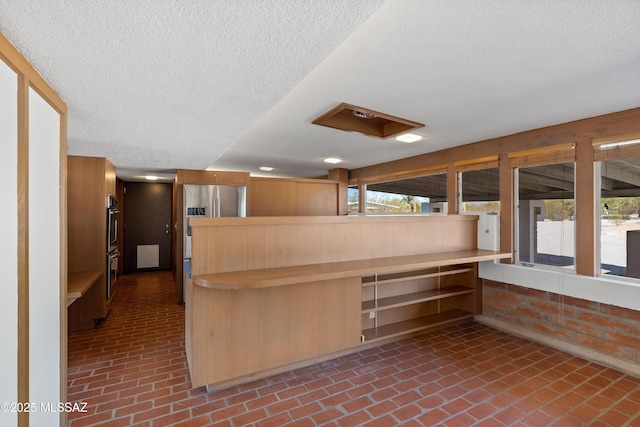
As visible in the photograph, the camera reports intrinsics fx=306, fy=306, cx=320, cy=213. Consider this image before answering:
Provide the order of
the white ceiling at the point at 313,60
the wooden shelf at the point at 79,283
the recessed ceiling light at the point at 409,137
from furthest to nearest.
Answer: the recessed ceiling light at the point at 409,137 → the wooden shelf at the point at 79,283 → the white ceiling at the point at 313,60

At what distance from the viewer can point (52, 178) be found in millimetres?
1786

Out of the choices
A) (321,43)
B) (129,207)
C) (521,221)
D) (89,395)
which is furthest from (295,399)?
(129,207)

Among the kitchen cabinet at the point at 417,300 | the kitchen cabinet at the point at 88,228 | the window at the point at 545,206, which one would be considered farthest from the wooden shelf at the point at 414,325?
the kitchen cabinet at the point at 88,228

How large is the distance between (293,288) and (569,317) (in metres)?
2.95

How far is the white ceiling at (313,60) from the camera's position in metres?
1.15

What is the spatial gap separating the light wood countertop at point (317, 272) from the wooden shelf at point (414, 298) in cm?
51

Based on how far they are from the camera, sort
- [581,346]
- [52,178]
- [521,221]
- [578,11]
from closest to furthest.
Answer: [578,11]
[52,178]
[581,346]
[521,221]

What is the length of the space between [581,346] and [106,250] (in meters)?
5.53

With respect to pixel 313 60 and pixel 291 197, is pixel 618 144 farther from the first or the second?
pixel 291 197

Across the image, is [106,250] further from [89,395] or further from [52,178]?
[52,178]

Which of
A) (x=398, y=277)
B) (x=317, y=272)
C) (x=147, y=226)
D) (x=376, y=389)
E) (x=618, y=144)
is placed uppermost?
(x=618, y=144)

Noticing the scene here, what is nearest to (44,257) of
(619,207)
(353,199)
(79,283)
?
(79,283)

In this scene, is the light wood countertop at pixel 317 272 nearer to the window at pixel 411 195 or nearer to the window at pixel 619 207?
the window at pixel 619 207

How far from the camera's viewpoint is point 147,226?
7.28 meters
